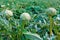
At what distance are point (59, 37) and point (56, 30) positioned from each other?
469 millimetres

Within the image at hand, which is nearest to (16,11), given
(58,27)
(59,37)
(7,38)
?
(58,27)

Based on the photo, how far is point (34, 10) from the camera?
3.50m

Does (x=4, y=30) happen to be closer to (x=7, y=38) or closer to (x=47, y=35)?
(x=7, y=38)

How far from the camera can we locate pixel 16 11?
3283mm

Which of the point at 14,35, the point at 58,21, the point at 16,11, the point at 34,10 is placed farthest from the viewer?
the point at 34,10

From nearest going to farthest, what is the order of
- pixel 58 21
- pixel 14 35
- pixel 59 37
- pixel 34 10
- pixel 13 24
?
pixel 59 37, pixel 14 35, pixel 13 24, pixel 58 21, pixel 34 10

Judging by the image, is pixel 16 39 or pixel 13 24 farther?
pixel 13 24

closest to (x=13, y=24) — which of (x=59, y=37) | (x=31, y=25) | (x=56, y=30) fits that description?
(x=31, y=25)

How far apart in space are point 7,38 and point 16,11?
1.28m

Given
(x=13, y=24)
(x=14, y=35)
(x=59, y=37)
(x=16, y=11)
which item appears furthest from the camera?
(x=16, y=11)

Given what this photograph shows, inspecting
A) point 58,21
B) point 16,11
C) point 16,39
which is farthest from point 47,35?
point 16,11

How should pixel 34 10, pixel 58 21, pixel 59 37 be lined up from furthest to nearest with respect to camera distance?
1. pixel 34 10
2. pixel 58 21
3. pixel 59 37

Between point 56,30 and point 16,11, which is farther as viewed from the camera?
point 16,11

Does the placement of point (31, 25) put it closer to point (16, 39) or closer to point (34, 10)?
point (16, 39)
